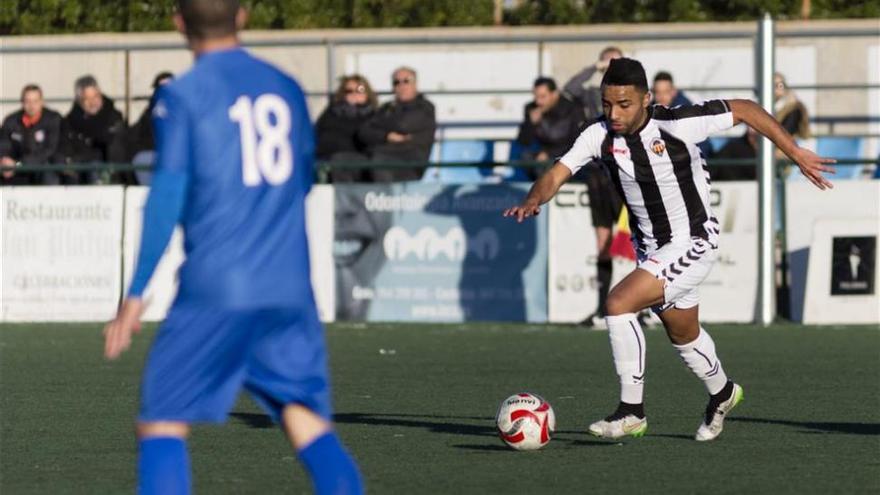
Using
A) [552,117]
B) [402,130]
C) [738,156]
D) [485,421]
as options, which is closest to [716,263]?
[738,156]

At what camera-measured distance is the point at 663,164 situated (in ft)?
30.5

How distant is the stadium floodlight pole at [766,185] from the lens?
16844mm

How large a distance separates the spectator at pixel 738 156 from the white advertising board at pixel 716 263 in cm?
64

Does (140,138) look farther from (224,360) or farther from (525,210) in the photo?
(224,360)

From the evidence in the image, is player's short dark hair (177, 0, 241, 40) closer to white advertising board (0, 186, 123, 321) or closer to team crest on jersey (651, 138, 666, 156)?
team crest on jersey (651, 138, 666, 156)

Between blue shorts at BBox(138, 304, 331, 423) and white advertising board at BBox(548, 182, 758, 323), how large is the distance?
11.6m

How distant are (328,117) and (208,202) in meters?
12.9

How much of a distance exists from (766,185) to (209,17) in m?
12.0

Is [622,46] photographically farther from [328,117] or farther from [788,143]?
[788,143]

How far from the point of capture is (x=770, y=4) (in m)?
25.1

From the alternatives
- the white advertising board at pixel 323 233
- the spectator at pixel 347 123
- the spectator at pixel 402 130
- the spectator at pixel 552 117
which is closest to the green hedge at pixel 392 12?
the spectator at pixel 347 123

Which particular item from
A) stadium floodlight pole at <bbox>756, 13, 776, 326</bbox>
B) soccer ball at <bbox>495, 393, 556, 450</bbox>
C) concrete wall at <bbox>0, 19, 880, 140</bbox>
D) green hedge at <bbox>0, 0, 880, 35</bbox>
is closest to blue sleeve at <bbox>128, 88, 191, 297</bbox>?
soccer ball at <bbox>495, 393, 556, 450</bbox>

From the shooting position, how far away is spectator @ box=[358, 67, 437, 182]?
17.8 m

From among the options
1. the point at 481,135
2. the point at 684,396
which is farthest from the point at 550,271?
the point at 684,396
